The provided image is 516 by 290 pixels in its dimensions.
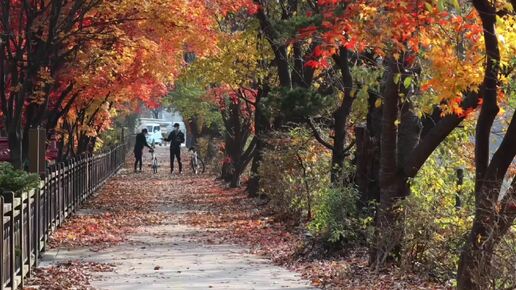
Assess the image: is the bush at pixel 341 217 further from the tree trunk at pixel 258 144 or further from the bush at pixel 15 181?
the tree trunk at pixel 258 144

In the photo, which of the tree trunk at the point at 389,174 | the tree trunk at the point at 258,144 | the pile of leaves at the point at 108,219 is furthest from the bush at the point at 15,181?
the tree trunk at the point at 258,144

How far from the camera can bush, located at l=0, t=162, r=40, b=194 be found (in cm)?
1062

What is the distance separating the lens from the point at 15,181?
10820 mm

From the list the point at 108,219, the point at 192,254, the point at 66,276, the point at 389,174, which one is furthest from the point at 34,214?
the point at 108,219

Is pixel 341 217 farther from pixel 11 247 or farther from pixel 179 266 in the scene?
pixel 11 247

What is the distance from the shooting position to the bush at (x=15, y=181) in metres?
10.6

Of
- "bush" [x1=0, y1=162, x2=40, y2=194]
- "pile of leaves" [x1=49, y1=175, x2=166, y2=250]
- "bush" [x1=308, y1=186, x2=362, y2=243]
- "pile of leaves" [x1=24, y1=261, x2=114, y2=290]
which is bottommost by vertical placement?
"pile of leaves" [x1=49, y1=175, x2=166, y2=250]

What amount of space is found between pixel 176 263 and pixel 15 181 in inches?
137

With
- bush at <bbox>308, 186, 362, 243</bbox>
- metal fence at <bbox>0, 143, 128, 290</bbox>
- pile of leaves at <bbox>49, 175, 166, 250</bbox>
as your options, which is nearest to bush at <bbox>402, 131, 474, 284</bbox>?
bush at <bbox>308, 186, 362, 243</bbox>

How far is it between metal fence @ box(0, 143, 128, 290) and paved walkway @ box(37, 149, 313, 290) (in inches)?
29.0

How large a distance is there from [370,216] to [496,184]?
536cm

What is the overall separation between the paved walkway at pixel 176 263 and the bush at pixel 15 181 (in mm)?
1504

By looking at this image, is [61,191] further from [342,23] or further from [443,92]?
[443,92]

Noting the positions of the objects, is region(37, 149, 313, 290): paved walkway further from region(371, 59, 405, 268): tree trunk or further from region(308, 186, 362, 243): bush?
region(371, 59, 405, 268): tree trunk
